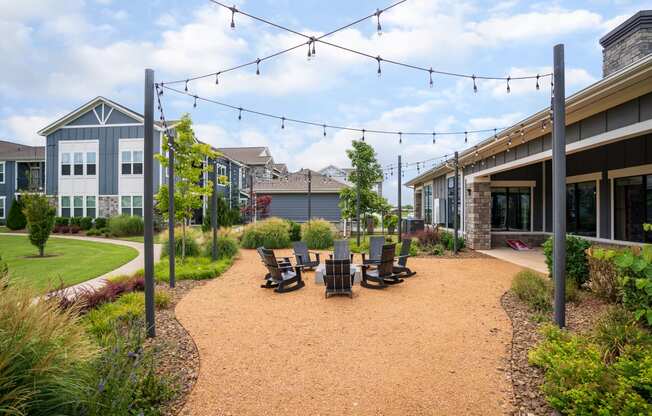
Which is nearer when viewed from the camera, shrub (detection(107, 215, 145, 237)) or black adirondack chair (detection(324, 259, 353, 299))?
black adirondack chair (detection(324, 259, 353, 299))

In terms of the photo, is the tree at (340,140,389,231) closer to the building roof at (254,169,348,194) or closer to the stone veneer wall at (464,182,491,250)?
the building roof at (254,169,348,194)

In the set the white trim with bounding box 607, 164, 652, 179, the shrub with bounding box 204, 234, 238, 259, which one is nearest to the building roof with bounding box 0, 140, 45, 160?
the shrub with bounding box 204, 234, 238, 259

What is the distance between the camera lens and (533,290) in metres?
6.33

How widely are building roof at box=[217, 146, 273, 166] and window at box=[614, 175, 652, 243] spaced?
26849 mm

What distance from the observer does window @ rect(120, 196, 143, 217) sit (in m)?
24.1

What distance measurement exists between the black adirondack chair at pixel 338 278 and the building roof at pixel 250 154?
88.8 feet

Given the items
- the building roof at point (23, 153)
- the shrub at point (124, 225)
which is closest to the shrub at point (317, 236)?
the shrub at point (124, 225)

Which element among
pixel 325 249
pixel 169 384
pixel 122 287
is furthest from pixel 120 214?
pixel 169 384

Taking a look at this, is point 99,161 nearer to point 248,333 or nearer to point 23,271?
point 23,271

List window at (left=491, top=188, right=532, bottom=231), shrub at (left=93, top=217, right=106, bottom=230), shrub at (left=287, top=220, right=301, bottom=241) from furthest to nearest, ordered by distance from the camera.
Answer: shrub at (left=93, top=217, right=106, bottom=230) → shrub at (left=287, top=220, right=301, bottom=241) → window at (left=491, top=188, right=532, bottom=231)

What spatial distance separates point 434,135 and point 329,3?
5064 millimetres

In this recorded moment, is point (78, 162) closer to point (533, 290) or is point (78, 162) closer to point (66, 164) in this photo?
point (66, 164)

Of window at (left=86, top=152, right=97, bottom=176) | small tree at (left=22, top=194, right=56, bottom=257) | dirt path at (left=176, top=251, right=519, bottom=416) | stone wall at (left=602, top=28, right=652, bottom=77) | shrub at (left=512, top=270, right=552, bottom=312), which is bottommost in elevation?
dirt path at (left=176, top=251, right=519, bottom=416)

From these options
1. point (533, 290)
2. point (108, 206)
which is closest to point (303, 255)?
point (533, 290)
